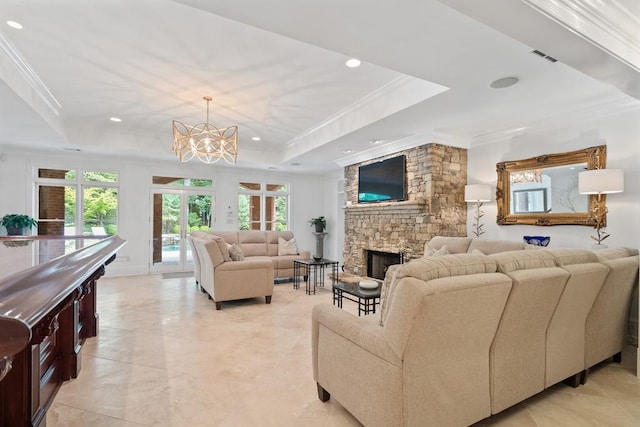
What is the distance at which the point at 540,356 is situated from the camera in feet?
6.57

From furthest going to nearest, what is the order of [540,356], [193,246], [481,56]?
1. [193,246]
2. [481,56]
3. [540,356]

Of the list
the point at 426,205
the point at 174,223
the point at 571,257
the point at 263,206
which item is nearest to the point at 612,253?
the point at 571,257

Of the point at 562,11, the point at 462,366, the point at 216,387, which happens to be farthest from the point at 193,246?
the point at 562,11

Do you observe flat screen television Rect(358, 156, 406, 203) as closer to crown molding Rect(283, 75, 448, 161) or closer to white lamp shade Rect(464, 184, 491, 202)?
white lamp shade Rect(464, 184, 491, 202)

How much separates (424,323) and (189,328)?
114 inches

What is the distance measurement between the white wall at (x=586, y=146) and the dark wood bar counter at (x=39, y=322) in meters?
4.80

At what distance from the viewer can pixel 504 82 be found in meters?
3.16

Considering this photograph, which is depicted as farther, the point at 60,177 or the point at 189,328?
the point at 60,177

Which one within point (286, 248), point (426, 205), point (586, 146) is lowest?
point (286, 248)

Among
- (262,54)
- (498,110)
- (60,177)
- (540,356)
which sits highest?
(262,54)

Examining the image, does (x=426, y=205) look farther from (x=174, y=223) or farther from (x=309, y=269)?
(x=174, y=223)

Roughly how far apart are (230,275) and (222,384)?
6.72ft

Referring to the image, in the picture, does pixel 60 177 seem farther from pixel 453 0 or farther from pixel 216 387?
pixel 453 0

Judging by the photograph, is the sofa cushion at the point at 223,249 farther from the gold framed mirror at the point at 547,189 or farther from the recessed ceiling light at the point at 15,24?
the gold framed mirror at the point at 547,189
